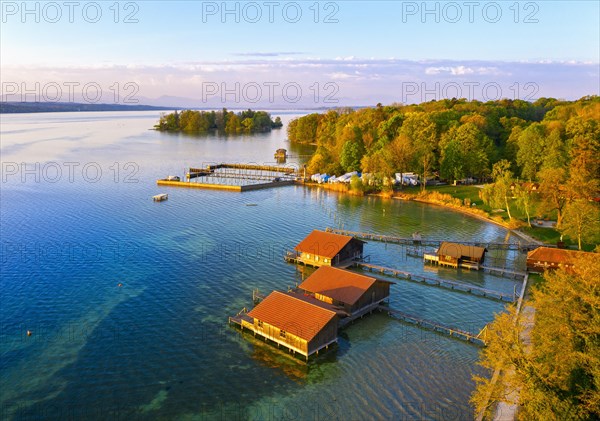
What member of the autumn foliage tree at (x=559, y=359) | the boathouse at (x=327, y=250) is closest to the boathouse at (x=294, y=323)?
the autumn foliage tree at (x=559, y=359)

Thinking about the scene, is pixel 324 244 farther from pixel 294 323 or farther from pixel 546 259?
pixel 546 259

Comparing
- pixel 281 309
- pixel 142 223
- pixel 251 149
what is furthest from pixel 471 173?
pixel 251 149

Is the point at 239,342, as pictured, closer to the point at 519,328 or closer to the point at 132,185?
the point at 519,328

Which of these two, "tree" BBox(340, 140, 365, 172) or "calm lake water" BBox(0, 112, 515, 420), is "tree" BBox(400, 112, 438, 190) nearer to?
"tree" BBox(340, 140, 365, 172)

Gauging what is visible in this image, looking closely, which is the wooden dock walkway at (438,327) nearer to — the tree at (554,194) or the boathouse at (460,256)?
the boathouse at (460,256)

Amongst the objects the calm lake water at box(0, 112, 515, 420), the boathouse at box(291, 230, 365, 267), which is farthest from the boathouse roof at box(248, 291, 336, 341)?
the boathouse at box(291, 230, 365, 267)
